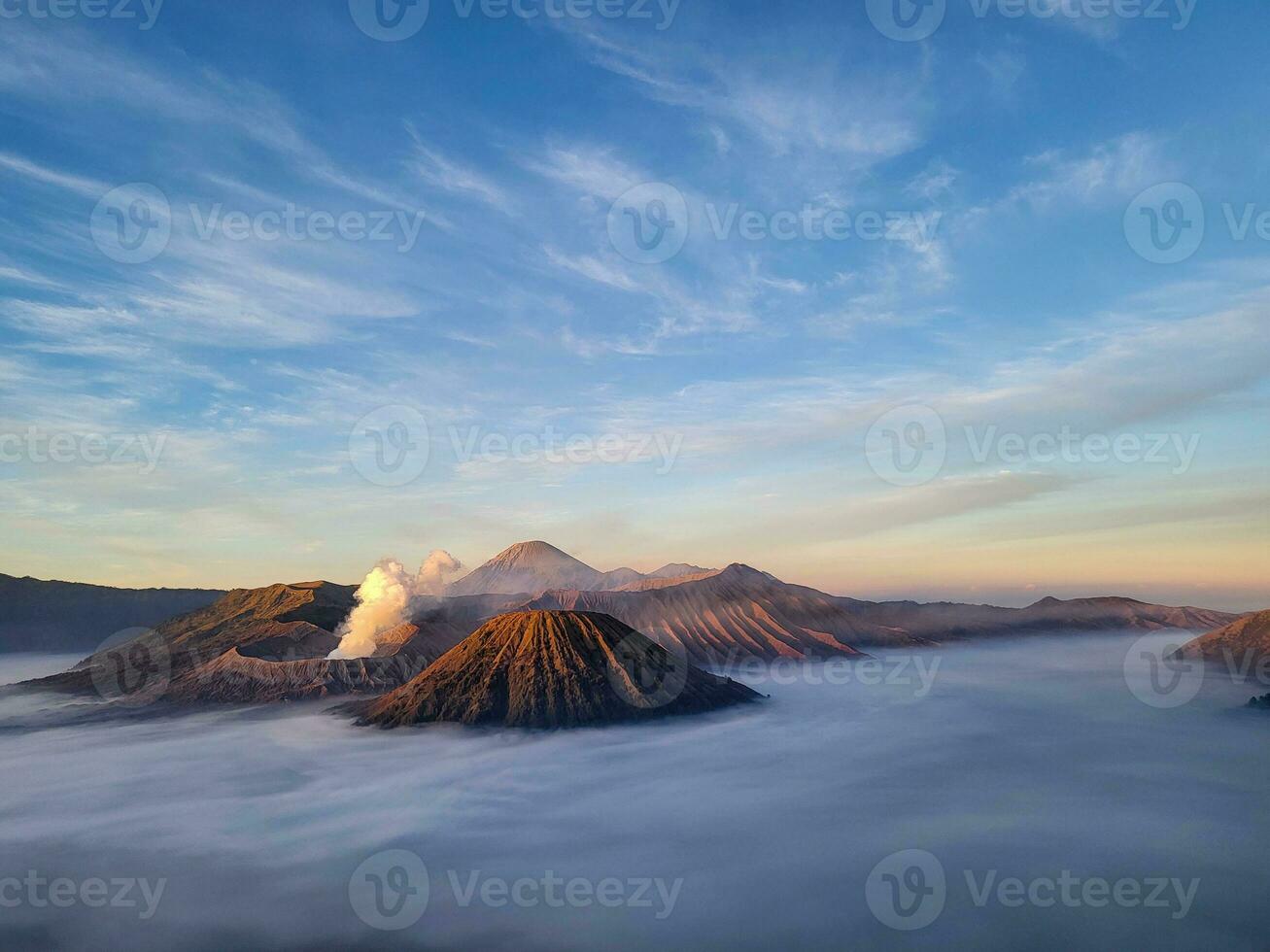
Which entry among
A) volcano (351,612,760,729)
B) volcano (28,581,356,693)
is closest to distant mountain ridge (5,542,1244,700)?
volcano (28,581,356,693)

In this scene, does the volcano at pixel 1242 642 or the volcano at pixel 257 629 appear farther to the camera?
the volcano at pixel 1242 642

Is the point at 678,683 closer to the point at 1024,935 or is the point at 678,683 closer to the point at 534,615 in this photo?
the point at 534,615

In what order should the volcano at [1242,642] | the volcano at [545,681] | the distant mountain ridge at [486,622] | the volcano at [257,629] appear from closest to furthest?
the volcano at [545,681] < the distant mountain ridge at [486,622] < the volcano at [257,629] < the volcano at [1242,642]

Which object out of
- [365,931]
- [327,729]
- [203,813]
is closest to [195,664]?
[327,729]

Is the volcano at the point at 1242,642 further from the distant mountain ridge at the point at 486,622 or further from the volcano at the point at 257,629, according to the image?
the volcano at the point at 257,629

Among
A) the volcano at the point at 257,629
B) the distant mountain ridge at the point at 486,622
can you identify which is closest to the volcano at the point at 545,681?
the distant mountain ridge at the point at 486,622

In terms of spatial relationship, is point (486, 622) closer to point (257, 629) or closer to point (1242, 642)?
point (257, 629)

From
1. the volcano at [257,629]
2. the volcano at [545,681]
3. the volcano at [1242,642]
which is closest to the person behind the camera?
the volcano at [545,681]

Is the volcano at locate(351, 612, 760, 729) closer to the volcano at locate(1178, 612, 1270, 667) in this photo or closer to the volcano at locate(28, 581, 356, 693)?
the volcano at locate(28, 581, 356, 693)

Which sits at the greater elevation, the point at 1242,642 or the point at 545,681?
the point at 545,681

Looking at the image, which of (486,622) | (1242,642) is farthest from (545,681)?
(1242,642)
